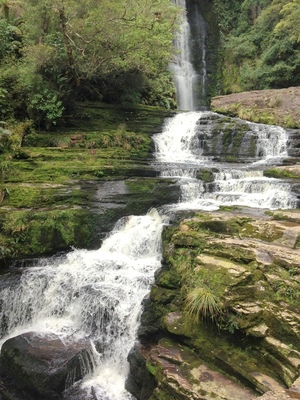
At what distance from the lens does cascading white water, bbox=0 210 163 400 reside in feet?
22.2

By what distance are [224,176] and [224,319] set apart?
7232 mm

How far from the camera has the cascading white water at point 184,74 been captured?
92.2 feet

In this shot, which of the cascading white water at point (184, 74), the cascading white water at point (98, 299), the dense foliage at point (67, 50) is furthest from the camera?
the cascading white water at point (184, 74)

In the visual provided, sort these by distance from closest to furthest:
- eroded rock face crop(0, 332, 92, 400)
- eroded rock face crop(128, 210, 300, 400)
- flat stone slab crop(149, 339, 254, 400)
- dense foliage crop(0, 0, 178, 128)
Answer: flat stone slab crop(149, 339, 254, 400) → eroded rock face crop(128, 210, 300, 400) → eroded rock face crop(0, 332, 92, 400) → dense foliage crop(0, 0, 178, 128)

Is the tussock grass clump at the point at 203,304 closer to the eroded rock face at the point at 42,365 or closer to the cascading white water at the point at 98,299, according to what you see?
the cascading white water at the point at 98,299

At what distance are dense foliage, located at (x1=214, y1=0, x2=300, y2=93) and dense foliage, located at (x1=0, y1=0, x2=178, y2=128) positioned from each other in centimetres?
913

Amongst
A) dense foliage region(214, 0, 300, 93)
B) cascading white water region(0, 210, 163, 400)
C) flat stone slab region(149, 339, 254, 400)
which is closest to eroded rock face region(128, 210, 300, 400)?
flat stone slab region(149, 339, 254, 400)

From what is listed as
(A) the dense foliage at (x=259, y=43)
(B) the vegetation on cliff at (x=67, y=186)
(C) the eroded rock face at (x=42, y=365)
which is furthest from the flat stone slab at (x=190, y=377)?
(A) the dense foliage at (x=259, y=43)

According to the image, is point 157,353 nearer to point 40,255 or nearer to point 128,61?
point 40,255

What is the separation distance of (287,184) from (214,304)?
246 inches

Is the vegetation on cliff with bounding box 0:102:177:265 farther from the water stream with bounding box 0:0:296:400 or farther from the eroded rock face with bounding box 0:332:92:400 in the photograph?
the eroded rock face with bounding box 0:332:92:400

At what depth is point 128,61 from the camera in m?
15.5

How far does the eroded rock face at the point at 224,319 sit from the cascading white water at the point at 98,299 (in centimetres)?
48

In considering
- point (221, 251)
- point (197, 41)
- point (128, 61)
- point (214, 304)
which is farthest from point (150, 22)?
point (197, 41)
